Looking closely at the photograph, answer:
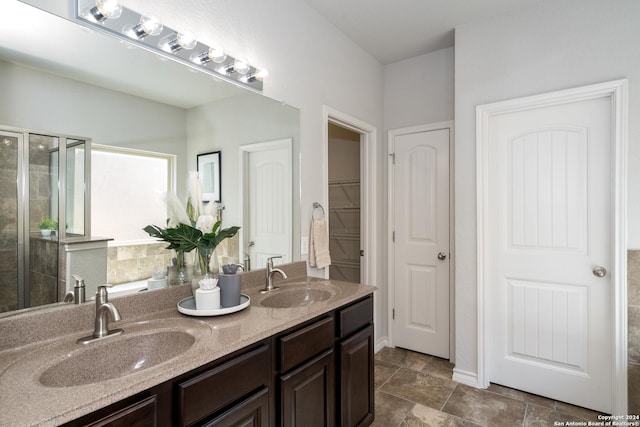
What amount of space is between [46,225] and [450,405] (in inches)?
98.3

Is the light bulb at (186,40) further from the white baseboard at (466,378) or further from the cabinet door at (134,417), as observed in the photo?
the white baseboard at (466,378)

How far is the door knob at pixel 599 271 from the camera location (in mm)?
2178

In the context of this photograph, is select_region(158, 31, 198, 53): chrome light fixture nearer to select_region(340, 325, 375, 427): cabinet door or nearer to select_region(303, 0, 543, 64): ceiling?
select_region(303, 0, 543, 64): ceiling

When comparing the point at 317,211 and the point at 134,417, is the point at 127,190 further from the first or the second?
the point at 317,211

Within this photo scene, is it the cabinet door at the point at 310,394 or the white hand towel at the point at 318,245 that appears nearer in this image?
the cabinet door at the point at 310,394

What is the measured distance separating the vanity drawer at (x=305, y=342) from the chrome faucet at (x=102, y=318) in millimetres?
602

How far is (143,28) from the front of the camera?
1.40m

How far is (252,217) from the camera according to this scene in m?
1.96

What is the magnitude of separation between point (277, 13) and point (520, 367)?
116 inches

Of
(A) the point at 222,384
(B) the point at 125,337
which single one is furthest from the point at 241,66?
(A) the point at 222,384

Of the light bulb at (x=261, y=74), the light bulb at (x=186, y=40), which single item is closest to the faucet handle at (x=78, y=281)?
the light bulb at (x=186, y=40)

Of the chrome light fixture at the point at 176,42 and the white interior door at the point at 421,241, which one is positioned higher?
the chrome light fixture at the point at 176,42

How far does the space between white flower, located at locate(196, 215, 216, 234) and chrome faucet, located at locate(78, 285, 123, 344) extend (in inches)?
18.1

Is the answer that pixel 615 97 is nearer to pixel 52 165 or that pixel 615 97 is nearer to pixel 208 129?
pixel 208 129
